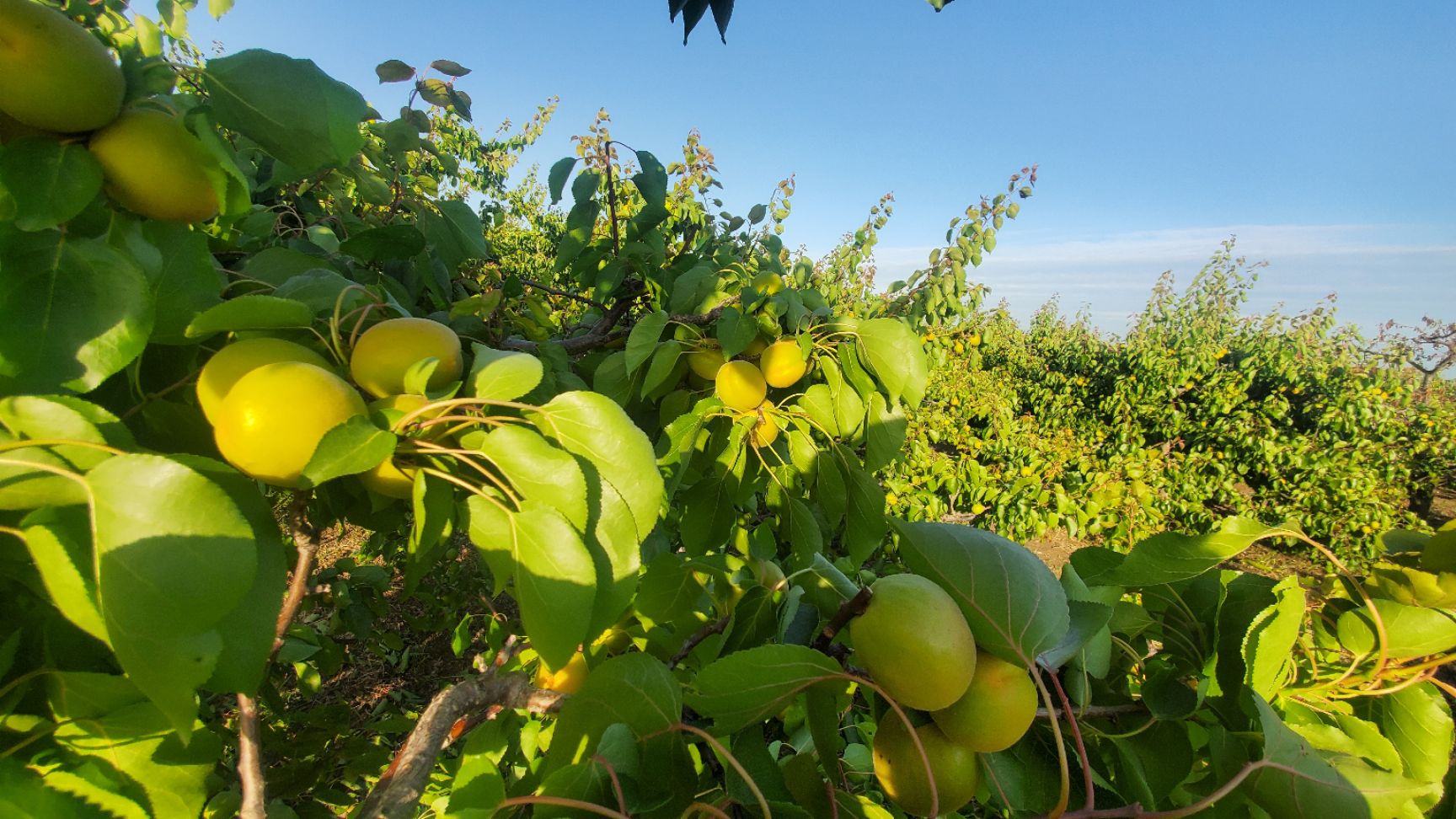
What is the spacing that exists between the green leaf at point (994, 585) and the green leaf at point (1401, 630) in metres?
0.45

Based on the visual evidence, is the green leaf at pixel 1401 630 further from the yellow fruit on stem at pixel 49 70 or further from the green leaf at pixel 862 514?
the yellow fruit on stem at pixel 49 70

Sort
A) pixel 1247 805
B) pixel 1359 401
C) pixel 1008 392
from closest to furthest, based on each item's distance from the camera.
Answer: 1. pixel 1247 805
2. pixel 1359 401
3. pixel 1008 392

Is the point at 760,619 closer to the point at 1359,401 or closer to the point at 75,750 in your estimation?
the point at 75,750

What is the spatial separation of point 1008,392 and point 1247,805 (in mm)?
8241

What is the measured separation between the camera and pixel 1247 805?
68cm

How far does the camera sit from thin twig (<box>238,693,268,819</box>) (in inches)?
27.2

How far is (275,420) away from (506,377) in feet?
0.66

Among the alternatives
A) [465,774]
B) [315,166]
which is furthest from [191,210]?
[465,774]

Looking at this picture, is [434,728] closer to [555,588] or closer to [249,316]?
[555,588]

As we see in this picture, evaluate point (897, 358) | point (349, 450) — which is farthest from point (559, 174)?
point (349, 450)

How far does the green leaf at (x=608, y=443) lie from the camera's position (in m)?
0.63

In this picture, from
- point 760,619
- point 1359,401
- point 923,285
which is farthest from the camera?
point 1359,401

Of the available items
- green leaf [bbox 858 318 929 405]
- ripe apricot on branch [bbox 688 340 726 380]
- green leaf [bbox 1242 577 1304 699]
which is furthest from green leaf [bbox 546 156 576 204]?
green leaf [bbox 1242 577 1304 699]

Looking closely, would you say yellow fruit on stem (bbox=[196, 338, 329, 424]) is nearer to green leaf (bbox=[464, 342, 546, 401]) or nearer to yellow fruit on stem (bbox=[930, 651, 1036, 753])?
green leaf (bbox=[464, 342, 546, 401])
